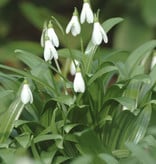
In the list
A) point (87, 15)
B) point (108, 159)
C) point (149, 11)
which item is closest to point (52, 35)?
point (87, 15)

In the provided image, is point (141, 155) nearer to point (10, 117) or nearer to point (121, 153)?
point (121, 153)

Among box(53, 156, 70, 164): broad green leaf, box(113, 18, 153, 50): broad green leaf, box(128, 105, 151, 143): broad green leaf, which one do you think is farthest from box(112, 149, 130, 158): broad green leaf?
box(113, 18, 153, 50): broad green leaf

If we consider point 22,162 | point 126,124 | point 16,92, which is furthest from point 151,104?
point 22,162

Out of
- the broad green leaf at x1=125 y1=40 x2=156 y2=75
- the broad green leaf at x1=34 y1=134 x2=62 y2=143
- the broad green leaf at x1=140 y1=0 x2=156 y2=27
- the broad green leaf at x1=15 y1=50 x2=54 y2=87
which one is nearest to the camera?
the broad green leaf at x1=34 y1=134 x2=62 y2=143

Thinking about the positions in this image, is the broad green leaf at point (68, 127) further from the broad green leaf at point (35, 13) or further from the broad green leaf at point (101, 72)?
the broad green leaf at point (35, 13)

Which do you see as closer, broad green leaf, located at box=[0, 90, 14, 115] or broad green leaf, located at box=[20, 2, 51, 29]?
broad green leaf, located at box=[0, 90, 14, 115]

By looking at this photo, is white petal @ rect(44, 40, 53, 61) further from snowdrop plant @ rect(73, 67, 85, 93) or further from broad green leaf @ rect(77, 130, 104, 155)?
broad green leaf @ rect(77, 130, 104, 155)

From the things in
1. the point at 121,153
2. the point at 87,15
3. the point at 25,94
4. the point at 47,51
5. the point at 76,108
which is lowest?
the point at 121,153

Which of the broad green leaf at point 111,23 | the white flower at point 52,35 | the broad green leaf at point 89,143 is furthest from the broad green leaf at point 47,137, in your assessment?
the broad green leaf at point 111,23
